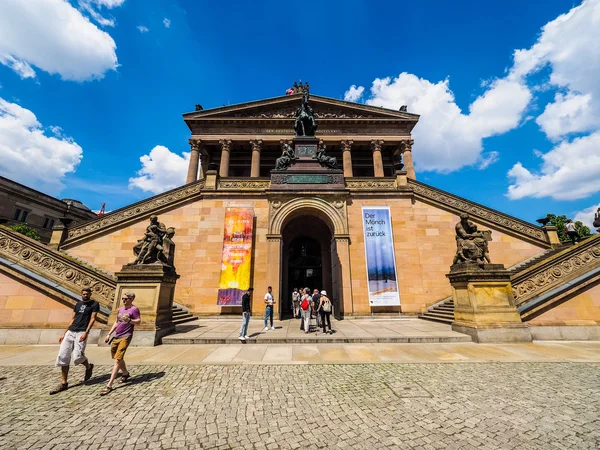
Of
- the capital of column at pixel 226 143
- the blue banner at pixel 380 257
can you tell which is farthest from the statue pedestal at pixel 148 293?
the capital of column at pixel 226 143

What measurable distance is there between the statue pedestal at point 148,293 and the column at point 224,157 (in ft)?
74.9

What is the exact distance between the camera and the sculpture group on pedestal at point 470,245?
9.40 m

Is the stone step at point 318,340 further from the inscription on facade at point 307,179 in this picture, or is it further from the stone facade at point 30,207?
the stone facade at point 30,207

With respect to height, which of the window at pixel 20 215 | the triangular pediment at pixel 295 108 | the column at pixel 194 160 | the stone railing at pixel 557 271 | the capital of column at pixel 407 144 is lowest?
the stone railing at pixel 557 271

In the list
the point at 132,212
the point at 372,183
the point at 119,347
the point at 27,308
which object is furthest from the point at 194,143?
the point at 119,347

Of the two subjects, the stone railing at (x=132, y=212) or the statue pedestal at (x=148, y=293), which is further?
the stone railing at (x=132, y=212)

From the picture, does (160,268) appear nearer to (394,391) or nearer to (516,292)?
(394,391)

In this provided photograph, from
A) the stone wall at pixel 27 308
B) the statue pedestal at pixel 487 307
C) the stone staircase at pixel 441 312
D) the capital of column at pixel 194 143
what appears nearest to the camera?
the statue pedestal at pixel 487 307

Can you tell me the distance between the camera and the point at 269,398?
13.7ft

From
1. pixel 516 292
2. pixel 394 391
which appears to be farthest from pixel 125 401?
pixel 516 292

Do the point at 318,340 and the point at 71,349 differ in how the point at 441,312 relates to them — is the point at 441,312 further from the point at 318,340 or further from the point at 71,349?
the point at 71,349

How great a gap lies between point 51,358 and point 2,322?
13.4 ft

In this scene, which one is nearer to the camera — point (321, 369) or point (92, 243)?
point (321, 369)

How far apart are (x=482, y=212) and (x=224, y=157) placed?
2746cm
